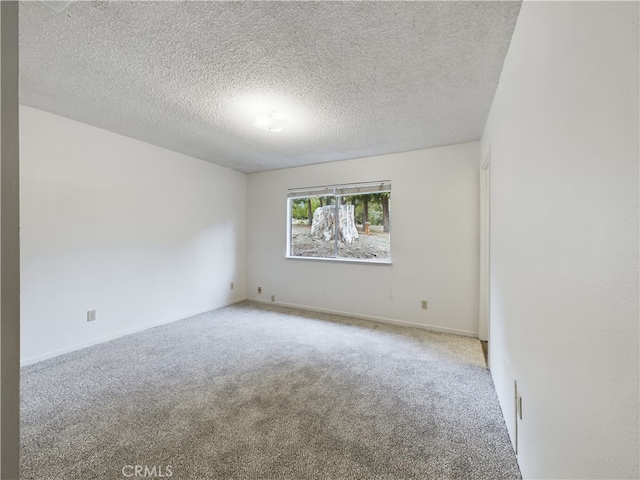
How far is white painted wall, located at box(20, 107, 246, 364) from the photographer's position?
2650 mm

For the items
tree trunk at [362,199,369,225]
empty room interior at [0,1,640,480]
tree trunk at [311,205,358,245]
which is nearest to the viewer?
empty room interior at [0,1,640,480]

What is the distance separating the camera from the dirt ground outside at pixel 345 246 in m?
4.12

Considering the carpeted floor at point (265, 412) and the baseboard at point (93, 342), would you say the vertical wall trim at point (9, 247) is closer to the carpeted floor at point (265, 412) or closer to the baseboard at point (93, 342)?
the carpeted floor at point (265, 412)

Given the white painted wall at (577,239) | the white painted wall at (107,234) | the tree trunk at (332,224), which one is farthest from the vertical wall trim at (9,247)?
the tree trunk at (332,224)

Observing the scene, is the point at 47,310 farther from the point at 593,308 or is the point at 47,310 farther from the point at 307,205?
the point at 593,308

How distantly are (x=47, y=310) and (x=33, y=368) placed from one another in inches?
20.6

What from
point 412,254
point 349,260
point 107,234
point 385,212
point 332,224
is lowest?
point 349,260

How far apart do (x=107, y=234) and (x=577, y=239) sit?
13.1ft

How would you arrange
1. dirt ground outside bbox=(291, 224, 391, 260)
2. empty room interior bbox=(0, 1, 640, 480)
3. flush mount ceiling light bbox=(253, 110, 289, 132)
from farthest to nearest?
dirt ground outside bbox=(291, 224, 391, 260) < flush mount ceiling light bbox=(253, 110, 289, 132) < empty room interior bbox=(0, 1, 640, 480)

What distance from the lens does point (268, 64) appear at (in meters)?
1.90

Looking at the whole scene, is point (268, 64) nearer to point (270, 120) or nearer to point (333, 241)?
point (270, 120)

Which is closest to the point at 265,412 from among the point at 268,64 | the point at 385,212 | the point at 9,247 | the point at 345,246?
the point at 9,247

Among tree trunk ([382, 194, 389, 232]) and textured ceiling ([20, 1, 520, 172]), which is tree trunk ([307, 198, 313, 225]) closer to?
tree trunk ([382, 194, 389, 232])

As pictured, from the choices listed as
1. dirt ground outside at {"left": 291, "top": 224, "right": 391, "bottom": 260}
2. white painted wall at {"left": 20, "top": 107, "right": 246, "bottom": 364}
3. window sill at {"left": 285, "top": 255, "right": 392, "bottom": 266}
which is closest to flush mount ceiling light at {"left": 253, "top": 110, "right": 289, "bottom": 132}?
white painted wall at {"left": 20, "top": 107, "right": 246, "bottom": 364}
